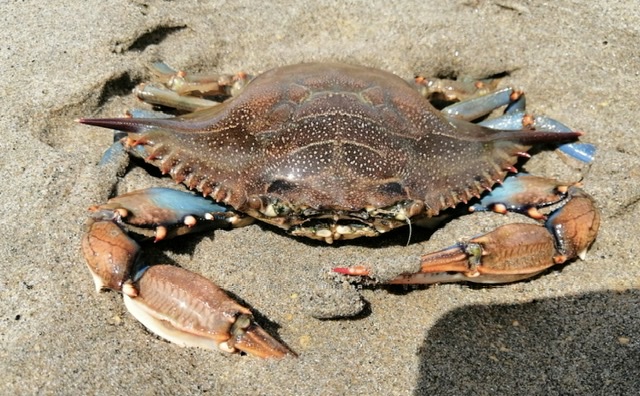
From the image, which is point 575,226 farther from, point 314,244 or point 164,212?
point 164,212

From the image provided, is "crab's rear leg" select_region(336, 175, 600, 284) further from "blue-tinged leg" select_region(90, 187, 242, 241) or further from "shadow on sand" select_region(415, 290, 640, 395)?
"blue-tinged leg" select_region(90, 187, 242, 241)

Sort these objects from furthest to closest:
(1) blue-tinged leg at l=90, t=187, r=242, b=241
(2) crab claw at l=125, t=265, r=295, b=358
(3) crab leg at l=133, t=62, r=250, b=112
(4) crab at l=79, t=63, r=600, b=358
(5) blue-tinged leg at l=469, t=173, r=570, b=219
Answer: (3) crab leg at l=133, t=62, r=250, b=112, (5) blue-tinged leg at l=469, t=173, r=570, b=219, (1) blue-tinged leg at l=90, t=187, r=242, b=241, (4) crab at l=79, t=63, r=600, b=358, (2) crab claw at l=125, t=265, r=295, b=358

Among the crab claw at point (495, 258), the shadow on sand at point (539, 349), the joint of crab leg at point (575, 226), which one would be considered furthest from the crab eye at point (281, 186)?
the joint of crab leg at point (575, 226)

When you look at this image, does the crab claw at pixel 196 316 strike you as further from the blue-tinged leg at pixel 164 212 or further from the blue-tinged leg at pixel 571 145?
the blue-tinged leg at pixel 571 145

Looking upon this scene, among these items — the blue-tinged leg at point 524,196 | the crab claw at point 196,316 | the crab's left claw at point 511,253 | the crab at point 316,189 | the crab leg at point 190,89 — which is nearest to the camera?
the crab claw at point 196,316

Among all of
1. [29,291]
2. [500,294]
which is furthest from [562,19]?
[29,291]

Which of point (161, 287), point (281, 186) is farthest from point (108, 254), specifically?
point (281, 186)

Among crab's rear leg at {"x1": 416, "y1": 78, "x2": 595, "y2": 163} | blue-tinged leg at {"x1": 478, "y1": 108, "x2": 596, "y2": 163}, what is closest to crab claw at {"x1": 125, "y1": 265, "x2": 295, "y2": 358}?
crab's rear leg at {"x1": 416, "y1": 78, "x2": 595, "y2": 163}
